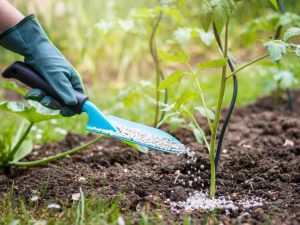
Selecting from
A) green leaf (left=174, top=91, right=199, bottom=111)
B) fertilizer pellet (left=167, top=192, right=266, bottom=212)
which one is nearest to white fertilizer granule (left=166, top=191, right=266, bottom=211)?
fertilizer pellet (left=167, top=192, right=266, bottom=212)

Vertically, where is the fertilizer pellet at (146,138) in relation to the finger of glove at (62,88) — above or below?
below

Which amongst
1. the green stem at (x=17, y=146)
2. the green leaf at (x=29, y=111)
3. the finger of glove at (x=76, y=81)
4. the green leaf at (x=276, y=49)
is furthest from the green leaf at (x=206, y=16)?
the green stem at (x=17, y=146)

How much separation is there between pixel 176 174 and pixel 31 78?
0.72 m

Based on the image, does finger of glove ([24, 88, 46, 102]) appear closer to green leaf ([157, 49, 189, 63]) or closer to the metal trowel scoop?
the metal trowel scoop

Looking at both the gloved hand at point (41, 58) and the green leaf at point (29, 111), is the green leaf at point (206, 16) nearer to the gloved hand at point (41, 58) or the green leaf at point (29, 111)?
the gloved hand at point (41, 58)

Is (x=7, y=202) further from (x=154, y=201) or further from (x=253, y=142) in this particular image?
(x=253, y=142)

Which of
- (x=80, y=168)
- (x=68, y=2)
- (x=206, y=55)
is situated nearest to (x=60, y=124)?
(x=80, y=168)

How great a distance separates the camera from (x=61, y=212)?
1765 mm

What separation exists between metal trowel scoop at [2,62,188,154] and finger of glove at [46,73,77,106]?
0.02 metres

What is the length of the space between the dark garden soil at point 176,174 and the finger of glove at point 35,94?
34 centimetres

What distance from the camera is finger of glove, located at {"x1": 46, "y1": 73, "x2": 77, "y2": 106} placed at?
192 cm

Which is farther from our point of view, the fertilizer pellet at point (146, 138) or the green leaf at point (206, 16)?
the fertilizer pellet at point (146, 138)

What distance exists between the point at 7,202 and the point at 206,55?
477cm

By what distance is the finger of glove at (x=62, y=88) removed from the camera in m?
1.92
